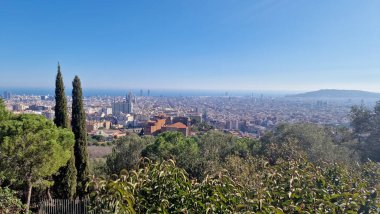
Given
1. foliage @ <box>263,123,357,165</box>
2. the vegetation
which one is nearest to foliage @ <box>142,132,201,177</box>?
foliage @ <box>263,123,357,165</box>

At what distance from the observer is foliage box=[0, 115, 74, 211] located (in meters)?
7.99

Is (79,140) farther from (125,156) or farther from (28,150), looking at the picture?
(125,156)

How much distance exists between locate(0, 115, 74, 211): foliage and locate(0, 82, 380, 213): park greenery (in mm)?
27

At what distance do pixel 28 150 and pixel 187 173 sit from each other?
7163 mm

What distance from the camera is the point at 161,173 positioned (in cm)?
201

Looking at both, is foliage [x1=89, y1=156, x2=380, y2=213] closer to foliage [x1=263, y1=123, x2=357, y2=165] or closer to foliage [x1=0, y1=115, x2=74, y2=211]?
foliage [x1=0, y1=115, x2=74, y2=211]

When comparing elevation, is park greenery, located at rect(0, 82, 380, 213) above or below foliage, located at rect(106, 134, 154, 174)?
above

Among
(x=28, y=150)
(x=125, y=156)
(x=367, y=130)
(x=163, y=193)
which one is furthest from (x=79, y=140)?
(x=367, y=130)

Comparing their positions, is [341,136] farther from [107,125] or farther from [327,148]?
[107,125]

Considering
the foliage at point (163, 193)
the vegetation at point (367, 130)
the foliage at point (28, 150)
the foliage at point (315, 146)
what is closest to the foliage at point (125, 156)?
the foliage at point (28, 150)

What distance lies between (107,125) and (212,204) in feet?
219

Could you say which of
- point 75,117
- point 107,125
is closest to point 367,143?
point 75,117

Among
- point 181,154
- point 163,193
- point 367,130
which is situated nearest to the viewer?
point 163,193

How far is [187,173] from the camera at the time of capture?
8.55 ft
